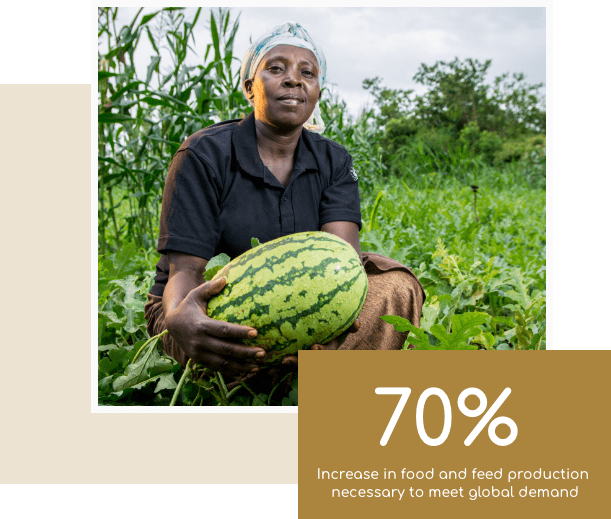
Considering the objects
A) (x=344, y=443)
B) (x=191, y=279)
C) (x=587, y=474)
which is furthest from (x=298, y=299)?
(x=587, y=474)

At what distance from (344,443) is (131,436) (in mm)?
774

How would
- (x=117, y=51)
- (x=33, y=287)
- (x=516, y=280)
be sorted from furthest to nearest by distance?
(x=117, y=51) → (x=516, y=280) → (x=33, y=287)

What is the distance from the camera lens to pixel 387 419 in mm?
1566

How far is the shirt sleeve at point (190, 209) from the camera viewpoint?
6.66ft

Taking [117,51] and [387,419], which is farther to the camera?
[117,51]

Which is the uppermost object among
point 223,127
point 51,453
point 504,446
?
point 223,127

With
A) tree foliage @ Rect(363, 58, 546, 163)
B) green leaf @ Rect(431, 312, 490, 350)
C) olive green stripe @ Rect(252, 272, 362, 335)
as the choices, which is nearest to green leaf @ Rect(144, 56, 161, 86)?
olive green stripe @ Rect(252, 272, 362, 335)

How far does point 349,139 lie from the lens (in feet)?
20.7

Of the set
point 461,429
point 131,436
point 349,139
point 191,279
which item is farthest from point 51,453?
point 349,139

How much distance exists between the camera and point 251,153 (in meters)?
2.25

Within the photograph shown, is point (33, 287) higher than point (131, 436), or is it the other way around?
point (33, 287)

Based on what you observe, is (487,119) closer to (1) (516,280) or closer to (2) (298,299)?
(1) (516,280)

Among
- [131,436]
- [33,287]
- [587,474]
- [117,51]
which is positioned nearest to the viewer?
[587,474]

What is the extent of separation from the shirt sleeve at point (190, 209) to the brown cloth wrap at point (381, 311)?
13.5 inches
